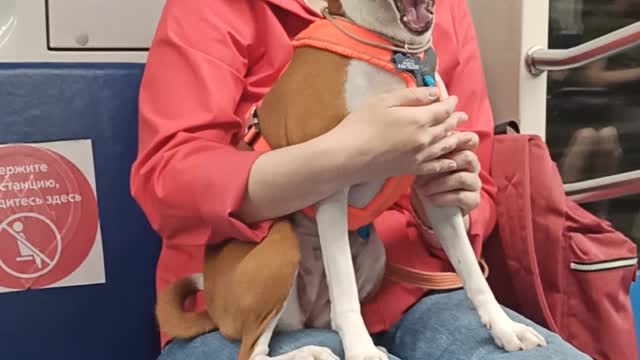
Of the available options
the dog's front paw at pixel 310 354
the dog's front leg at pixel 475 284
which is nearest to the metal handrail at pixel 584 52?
the dog's front leg at pixel 475 284

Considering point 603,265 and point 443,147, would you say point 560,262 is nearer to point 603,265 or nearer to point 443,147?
point 603,265

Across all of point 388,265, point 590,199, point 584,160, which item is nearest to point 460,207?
point 388,265

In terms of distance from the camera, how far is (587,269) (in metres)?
1.23

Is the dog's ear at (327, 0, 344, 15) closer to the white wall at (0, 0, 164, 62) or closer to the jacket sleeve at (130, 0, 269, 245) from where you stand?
the jacket sleeve at (130, 0, 269, 245)

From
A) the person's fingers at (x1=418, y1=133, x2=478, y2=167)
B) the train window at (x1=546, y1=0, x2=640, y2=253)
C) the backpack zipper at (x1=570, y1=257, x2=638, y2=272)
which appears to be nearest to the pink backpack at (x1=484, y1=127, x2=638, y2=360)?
the backpack zipper at (x1=570, y1=257, x2=638, y2=272)

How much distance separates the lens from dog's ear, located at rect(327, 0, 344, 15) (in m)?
1.03

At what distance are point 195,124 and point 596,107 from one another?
1206 millimetres

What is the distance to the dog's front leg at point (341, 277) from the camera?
98 cm

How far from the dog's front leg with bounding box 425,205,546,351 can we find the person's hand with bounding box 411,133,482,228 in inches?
0.5

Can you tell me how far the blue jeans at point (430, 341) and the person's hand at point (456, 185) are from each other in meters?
0.14

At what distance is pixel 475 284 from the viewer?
1.06 m

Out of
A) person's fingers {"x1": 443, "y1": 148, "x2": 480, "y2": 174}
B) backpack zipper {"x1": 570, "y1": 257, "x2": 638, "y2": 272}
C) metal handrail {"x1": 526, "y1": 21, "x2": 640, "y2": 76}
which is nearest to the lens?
person's fingers {"x1": 443, "y1": 148, "x2": 480, "y2": 174}

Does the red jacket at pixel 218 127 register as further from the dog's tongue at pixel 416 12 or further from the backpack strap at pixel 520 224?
the dog's tongue at pixel 416 12

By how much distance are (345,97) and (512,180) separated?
0.38 m
